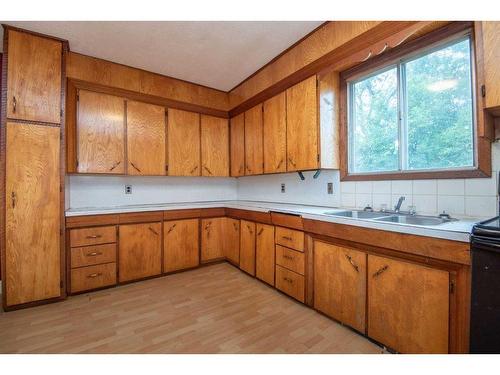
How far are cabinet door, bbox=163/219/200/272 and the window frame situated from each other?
201 centimetres

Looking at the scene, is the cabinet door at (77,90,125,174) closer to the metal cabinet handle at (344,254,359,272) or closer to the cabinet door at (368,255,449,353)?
the metal cabinet handle at (344,254,359,272)

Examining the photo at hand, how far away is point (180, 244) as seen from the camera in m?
3.02

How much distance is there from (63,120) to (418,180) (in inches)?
130

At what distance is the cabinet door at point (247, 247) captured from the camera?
283 centimetres

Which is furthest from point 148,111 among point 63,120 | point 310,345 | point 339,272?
point 310,345

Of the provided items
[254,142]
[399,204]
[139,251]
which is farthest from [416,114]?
[139,251]

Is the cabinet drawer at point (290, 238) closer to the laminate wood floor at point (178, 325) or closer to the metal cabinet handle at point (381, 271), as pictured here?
the laminate wood floor at point (178, 325)

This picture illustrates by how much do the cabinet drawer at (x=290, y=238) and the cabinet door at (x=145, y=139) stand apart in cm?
180

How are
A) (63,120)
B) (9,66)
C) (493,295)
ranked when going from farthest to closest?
(63,120) → (9,66) → (493,295)

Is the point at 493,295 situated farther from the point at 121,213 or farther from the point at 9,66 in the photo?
the point at 9,66

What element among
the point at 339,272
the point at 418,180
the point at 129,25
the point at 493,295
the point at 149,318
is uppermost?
the point at 129,25

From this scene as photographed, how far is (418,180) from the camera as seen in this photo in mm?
1858

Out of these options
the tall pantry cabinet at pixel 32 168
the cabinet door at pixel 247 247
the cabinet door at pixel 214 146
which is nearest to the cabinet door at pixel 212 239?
the cabinet door at pixel 247 247

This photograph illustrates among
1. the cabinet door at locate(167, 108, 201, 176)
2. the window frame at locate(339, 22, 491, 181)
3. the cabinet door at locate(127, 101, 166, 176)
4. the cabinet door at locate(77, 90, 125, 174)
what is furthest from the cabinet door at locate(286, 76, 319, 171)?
the cabinet door at locate(77, 90, 125, 174)
